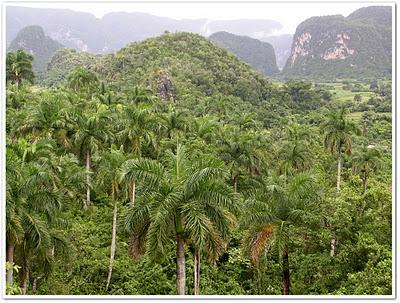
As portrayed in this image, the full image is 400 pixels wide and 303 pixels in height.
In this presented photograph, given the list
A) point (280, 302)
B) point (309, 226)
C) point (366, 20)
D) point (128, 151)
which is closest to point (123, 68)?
point (128, 151)

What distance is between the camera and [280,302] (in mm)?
9047

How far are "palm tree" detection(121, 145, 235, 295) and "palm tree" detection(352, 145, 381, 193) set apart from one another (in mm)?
26265

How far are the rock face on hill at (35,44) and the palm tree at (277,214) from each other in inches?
5029

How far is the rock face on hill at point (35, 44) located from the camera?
13569cm

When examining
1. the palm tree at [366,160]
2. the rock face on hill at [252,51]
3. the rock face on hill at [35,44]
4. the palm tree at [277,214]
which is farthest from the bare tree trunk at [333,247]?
the rock face on hill at [252,51]

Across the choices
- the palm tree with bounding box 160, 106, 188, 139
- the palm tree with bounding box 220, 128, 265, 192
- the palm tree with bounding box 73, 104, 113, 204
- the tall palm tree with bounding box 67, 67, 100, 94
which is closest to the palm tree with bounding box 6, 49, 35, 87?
the tall palm tree with bounding box 67, 67, 100, 94

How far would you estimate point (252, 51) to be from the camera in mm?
190250

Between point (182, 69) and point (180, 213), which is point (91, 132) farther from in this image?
point (182, 69)

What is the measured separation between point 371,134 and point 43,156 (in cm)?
4816

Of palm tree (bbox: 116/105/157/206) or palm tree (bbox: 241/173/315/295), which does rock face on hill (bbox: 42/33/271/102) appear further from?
palm tree (bbox: 241/173/315/295)

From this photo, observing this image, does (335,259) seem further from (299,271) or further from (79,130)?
(79,130)

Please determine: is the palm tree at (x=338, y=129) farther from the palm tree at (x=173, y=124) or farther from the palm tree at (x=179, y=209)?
the palm tree at (x=179, y=209)

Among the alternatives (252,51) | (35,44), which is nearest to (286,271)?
(35,44)

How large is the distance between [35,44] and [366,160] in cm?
12483
